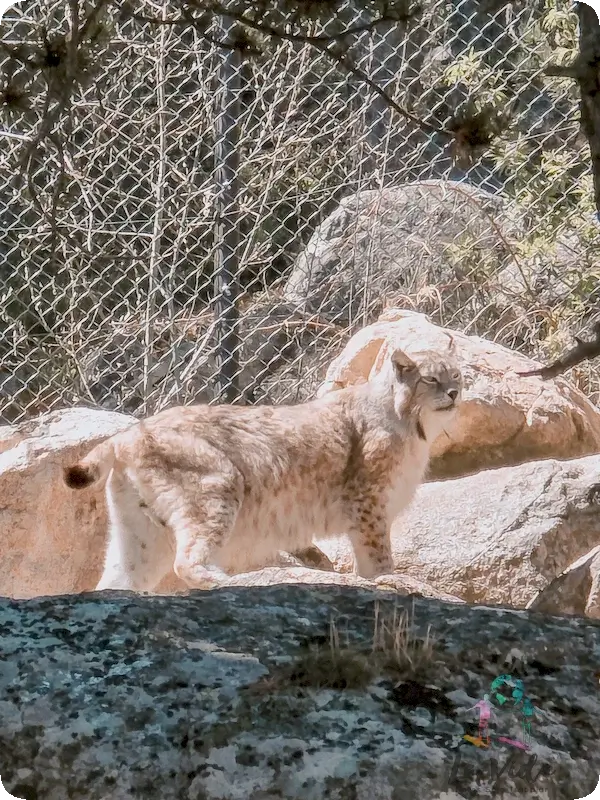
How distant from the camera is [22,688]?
225cm

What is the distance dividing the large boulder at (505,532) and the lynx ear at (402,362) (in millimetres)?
610

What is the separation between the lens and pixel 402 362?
17.4ft

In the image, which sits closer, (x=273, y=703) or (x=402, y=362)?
(x=273, y=703)

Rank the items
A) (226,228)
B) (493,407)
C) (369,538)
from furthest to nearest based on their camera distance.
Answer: (226,228) → (493,407) → (369,538)

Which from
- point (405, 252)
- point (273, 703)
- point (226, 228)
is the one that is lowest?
point (273, 703)

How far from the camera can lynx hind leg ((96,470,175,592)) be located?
4.75 meters

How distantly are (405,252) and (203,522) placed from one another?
2893 mm

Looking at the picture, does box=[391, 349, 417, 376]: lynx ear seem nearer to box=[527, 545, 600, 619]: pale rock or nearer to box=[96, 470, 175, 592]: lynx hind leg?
box=[96, 470, 175, 592]: lynx hind leg

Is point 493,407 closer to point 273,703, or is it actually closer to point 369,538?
point 369,538

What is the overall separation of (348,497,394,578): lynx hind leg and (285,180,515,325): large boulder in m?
1.80

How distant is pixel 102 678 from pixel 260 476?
2.64 meters

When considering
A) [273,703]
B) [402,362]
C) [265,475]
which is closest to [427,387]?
[402,362]

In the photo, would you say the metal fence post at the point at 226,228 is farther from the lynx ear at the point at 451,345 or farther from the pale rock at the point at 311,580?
the pale rock at the point at 311,580

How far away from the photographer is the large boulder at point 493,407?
19.5 feet
